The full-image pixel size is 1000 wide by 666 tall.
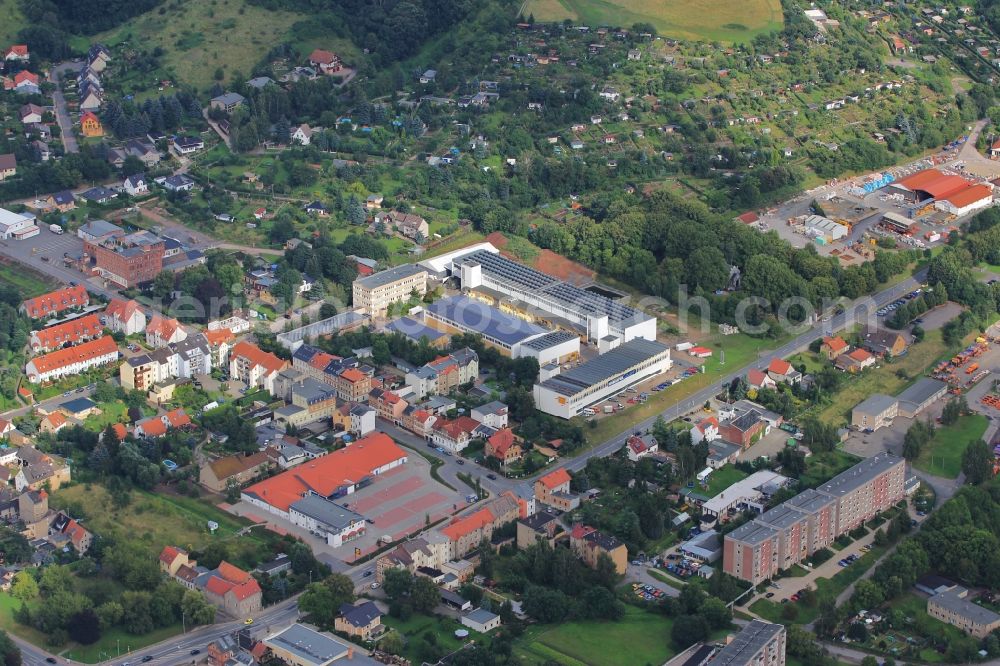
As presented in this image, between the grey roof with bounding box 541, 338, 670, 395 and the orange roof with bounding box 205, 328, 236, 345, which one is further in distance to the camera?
the orange roof with bounding box 205, 328, 236, 345

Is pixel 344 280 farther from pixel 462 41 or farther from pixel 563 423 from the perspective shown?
pixel 462 41

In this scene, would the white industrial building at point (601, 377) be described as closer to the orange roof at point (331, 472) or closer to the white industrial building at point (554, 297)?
the white industrial building at point (554, 297)

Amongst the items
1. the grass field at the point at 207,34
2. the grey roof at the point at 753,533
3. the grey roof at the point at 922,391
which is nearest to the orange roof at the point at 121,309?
the grey roof at the point at 753,533

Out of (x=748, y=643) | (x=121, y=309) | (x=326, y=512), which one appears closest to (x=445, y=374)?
(x=326, y=512)

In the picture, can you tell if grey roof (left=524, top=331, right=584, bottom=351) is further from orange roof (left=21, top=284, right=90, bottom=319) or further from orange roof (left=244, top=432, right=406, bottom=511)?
orange roof (left=21, top=284, right=90, bottom=319)

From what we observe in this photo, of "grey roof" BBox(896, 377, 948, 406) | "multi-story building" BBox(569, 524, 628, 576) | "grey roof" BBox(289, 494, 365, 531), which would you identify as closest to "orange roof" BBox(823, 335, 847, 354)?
"grey roof" BBox(896, 377, 948, 406)
